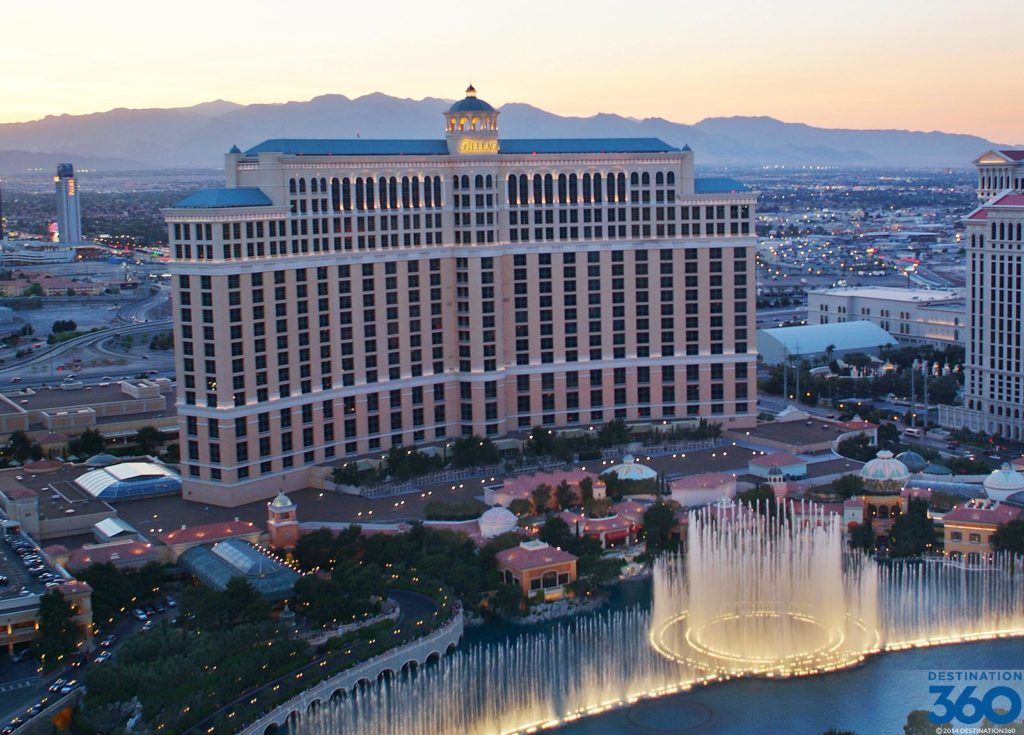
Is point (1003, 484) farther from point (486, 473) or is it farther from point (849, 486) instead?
point (486, 473)

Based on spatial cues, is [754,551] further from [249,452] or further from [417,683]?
[249,452]

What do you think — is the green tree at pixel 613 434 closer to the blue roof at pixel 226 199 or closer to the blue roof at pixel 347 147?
the blue roof at pixel 347 147

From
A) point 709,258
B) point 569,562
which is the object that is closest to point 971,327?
point 709,258

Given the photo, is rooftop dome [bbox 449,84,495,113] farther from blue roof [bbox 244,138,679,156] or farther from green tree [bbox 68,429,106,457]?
green tree [bbox 68,429,106,457]

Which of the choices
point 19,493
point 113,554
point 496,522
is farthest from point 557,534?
point 19,493

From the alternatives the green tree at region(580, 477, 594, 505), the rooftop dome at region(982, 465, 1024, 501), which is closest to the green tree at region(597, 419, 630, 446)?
the green tree at region(580, 477, 594, 505)

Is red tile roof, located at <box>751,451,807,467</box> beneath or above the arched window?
beneath
